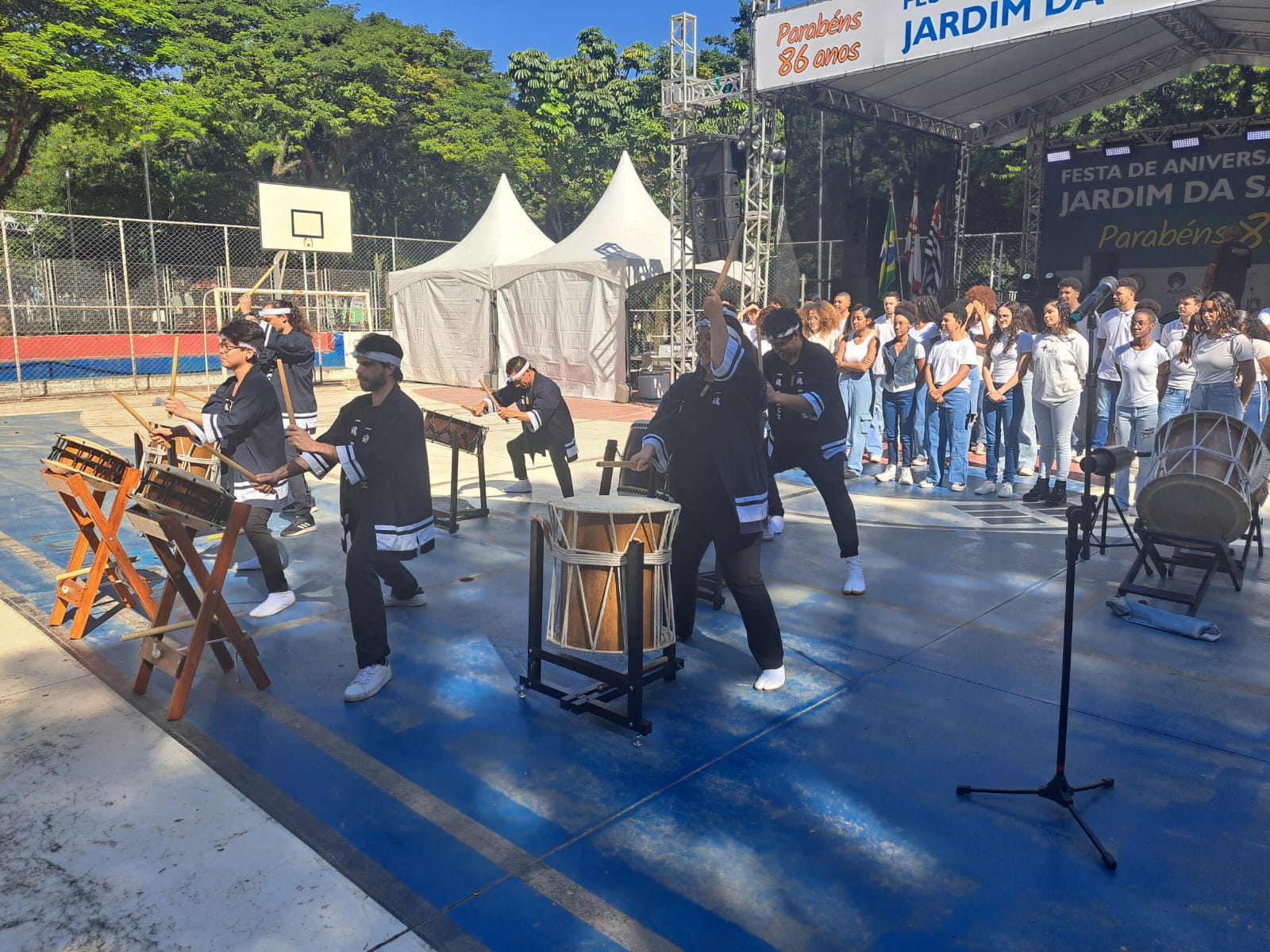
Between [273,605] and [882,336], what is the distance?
25.4 feet

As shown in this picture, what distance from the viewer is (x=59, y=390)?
1884cm

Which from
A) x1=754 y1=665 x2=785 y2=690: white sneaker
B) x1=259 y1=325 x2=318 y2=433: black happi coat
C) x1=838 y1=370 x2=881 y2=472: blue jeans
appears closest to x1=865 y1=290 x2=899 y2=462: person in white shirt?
x1=838 y1=370 x2=881 y2=472: blue jeans

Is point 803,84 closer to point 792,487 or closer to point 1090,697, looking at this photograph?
point 792,487

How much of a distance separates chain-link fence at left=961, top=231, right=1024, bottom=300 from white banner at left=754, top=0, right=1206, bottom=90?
7550 millimetres

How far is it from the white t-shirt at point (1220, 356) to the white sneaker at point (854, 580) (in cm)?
334

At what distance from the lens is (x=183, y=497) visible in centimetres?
455

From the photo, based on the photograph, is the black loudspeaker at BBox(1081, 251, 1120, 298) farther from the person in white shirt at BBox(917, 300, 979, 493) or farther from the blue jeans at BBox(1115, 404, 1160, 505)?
the blue jeans at BBox(1115, 404, 1160, 505)

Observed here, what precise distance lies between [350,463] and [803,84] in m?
11.8

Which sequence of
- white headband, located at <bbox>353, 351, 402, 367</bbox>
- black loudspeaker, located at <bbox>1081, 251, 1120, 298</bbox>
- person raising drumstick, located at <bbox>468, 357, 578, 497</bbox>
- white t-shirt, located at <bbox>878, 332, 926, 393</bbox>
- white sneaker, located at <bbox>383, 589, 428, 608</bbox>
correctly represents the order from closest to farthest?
white headband, located at <bbox>353, 351, 402, 367</bbox> < white sneaker, located at <bbox>383, 589, 428, 608</bbox> < person raising drumstick, located at <bbox>468, 357, 578, 497</bbox> < white t-shirt, located at <bbox>878, 332, 926, 393</bbox> < black loudspeaker, located at <bbox>1081, 251, 1120, 298</bbox>

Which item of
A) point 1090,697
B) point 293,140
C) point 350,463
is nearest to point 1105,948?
point 1090,697

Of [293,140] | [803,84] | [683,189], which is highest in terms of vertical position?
[293,140]

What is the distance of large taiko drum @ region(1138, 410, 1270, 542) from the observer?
233 inches

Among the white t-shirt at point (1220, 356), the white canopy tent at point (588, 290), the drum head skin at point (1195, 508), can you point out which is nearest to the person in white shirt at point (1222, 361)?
the white t-shirt at point (1220, 356)

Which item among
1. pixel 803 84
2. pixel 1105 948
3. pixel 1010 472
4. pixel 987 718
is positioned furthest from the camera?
pixel 803 84
